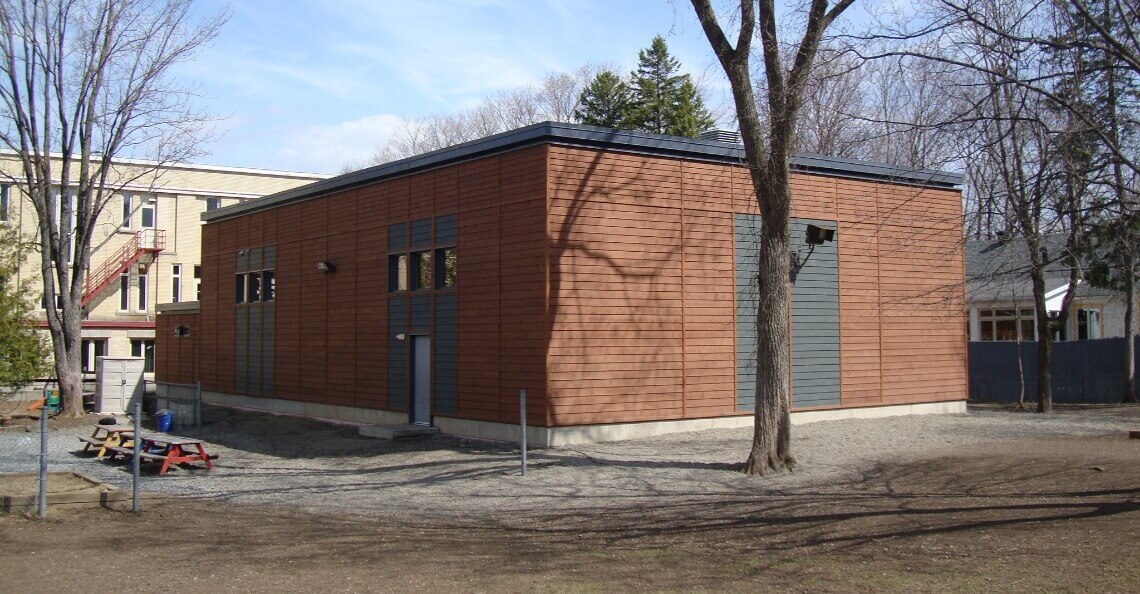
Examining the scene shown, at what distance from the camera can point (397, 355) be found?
2111 centimetres

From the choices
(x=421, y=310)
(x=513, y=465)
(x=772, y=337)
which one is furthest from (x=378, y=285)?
(x=772, y=337)

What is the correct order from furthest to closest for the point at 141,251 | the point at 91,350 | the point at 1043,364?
1. the point at 141,251
2. the point at 91,350
3. the point at 1043,364

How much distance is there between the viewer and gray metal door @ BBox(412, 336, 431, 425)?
2012 centimetres

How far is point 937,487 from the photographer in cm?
1238

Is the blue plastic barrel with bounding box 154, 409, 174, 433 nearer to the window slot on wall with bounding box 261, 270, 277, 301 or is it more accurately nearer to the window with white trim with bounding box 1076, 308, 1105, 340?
the window slot on wall with bounding box 261, 270, 277, 301

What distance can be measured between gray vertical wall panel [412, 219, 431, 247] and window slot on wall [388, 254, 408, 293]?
73 centimetres

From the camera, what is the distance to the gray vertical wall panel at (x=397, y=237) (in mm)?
21109

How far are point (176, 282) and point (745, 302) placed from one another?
35.6 m

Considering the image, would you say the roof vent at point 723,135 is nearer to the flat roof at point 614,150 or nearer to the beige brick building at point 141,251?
the flat roof at point 614,150

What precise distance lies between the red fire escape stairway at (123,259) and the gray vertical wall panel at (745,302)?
111ft

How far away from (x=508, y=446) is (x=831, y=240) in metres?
8.70

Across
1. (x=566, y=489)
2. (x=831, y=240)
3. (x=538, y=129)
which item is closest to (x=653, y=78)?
(x=831, y=240)

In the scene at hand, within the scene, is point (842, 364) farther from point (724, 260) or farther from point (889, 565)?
point (889, 565)

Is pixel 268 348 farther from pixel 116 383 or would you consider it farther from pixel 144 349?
pixel 144 349
